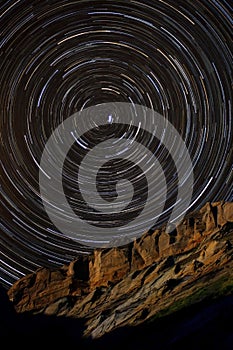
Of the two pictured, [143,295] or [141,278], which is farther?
[141,278]

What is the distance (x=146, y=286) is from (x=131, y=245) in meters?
50.9

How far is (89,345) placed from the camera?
86.4 meters

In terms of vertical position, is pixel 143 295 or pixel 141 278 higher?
pixel 143 295

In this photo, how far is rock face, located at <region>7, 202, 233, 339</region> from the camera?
98125mm

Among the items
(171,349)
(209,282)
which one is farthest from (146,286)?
(171,349)

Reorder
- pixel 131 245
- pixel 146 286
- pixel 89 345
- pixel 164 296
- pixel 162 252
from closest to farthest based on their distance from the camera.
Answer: pixel 89 345
pixel 164 296
pixel 146 286
pixel 162 252
pixel 131 245

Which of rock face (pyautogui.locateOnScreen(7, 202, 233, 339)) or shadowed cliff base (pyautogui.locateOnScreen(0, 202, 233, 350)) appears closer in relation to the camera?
shadowed cliff base (pyautogui.locateOnScreen(0, 202, 233, 350))

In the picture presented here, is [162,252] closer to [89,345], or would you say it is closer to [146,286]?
[146,286]

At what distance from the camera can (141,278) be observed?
138 metres

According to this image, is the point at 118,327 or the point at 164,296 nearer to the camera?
the point at 118,327

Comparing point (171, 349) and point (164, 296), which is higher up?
point (171, 349)

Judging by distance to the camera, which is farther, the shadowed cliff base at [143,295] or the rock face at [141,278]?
the rock face at [141,278]

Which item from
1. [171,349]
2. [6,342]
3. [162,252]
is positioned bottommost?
[162,252]

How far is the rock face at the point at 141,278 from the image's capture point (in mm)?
98125
